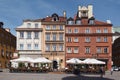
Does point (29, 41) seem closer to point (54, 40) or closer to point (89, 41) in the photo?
point (54, 40)

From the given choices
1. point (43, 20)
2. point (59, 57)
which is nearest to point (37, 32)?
point (43, 20)

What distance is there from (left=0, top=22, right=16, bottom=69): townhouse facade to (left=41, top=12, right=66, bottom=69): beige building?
11.0m

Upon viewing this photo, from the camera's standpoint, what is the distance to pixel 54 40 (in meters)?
73.3

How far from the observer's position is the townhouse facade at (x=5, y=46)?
77.2 metres

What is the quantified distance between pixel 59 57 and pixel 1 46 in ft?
47.8

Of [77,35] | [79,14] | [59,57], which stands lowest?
[59,57]

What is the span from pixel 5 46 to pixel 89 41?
21998 mm

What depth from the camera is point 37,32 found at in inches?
2906

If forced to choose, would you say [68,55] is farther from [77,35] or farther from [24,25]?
[24,25]

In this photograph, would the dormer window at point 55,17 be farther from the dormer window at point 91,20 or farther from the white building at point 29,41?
the dormer window at point 91,20

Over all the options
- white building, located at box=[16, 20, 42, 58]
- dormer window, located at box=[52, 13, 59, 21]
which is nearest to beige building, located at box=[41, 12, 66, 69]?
white building, located at box=[16, 20, 42, 58]

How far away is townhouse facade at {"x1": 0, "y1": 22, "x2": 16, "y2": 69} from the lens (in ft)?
253

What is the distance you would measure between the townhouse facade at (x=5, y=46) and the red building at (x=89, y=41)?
1629 centimetres

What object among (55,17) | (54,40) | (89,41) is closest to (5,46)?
(54,40)
